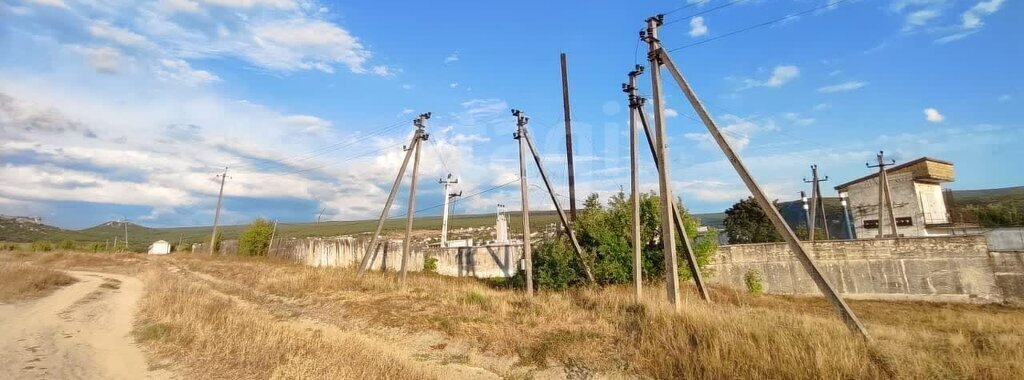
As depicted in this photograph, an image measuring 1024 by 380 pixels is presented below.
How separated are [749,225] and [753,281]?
25.3 meters

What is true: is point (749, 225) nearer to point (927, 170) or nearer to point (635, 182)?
point (927, 170)

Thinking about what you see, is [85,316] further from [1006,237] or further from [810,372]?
[1006,237]

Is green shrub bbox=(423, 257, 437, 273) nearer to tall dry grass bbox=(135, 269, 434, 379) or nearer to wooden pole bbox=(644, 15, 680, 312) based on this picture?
tall dry grass bbox=(135, 269, 434, 379)

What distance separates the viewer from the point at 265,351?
7.91 metres

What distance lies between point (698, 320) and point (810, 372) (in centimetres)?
218

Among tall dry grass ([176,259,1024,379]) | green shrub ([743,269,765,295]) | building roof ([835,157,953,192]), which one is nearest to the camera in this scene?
tall dry grass ([176,259,1024,379])

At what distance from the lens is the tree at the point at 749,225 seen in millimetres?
44031

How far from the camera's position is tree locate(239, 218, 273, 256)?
44250 mm

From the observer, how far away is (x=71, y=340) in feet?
34.2

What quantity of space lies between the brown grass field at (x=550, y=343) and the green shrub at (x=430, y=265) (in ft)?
52.0

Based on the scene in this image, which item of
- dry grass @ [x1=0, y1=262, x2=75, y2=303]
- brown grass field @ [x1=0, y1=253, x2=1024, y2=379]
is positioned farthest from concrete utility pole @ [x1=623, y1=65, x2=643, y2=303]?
dry grass @ [x1=0, y1=262, x2=75, y2=303]

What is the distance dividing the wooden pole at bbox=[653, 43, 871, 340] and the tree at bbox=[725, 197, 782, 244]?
1530 inches

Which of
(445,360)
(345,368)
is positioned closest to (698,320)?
(445,360)

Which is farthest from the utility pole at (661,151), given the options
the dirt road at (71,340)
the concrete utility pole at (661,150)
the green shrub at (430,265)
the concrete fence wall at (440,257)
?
the green shrub at (430,265)
